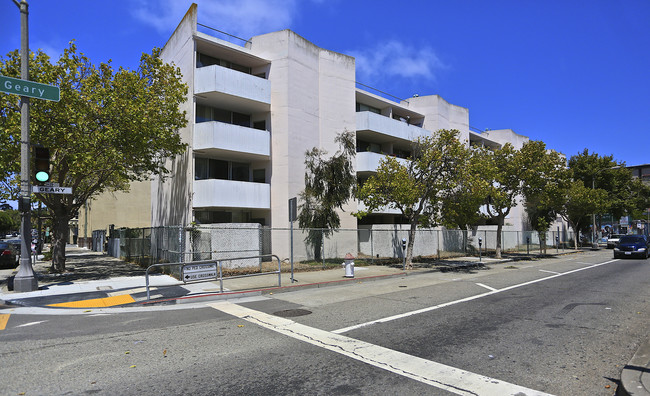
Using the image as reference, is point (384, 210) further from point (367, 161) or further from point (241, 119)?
point (241, 119)

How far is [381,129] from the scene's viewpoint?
27.5 m

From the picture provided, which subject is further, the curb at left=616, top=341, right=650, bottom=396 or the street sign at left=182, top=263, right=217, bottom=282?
the street sign at left=182, top=263, right=217, bottom=282

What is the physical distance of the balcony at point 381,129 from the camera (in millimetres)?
26609

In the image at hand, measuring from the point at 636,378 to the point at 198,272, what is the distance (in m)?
9.77

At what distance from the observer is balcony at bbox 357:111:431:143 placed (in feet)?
87.3

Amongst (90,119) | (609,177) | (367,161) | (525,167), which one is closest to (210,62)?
(90,119)

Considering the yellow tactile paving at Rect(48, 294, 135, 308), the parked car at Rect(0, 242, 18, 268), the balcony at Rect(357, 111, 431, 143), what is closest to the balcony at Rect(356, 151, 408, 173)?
the balcony at Rect(357, 111, 431, 143)

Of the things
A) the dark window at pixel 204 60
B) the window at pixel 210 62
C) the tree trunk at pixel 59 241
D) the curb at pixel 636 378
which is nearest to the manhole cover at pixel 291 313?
the curb at pixel 636 378

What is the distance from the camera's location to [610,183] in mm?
44781

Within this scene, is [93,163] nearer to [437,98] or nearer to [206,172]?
[206,172]

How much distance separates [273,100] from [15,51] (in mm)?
11541

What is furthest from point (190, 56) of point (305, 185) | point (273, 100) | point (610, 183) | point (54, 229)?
point (610, 183)

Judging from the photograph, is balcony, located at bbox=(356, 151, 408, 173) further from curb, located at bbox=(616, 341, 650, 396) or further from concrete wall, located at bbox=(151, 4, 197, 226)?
curb, located at bbox=(616, 341, 650, 396)

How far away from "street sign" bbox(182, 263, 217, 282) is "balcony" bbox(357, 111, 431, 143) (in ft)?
57.2
